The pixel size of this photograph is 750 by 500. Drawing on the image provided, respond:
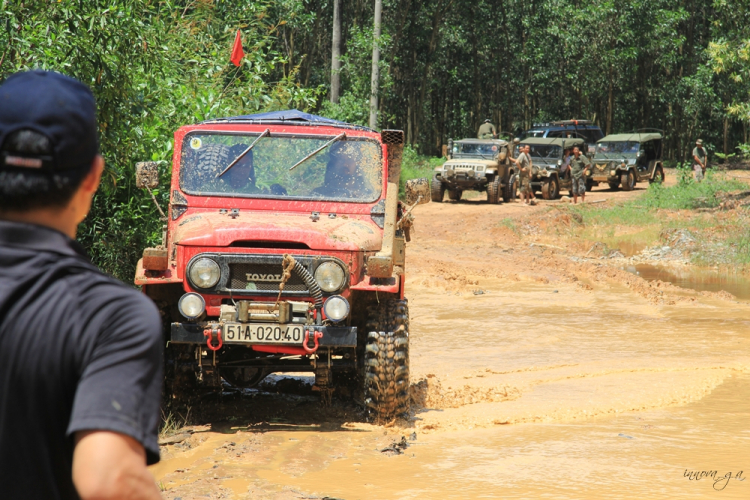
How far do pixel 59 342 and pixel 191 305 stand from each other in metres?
4.27

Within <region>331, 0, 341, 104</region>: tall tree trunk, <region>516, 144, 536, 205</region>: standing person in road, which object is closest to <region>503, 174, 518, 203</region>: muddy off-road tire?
<region>516, 144, 536, 205</region>: standing person in road

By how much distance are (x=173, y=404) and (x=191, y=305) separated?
99 cm

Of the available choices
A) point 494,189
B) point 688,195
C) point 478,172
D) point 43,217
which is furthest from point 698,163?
point 43,217

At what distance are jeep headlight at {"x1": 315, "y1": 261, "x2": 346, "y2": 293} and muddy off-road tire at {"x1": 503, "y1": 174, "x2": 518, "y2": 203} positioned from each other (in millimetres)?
17428

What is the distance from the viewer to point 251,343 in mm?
5426

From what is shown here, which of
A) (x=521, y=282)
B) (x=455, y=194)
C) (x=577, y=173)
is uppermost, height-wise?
(x=577, y=173)

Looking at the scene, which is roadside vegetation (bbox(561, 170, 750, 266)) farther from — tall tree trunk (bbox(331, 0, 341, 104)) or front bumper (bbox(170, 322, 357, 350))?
front bumper (bbox(170, 322, 357, 350))

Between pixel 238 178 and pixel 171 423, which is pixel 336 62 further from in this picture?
pixel 171 423

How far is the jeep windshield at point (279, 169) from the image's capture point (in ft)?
21.0

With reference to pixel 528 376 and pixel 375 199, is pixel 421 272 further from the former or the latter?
pixel 375 199

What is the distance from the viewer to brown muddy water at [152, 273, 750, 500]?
15.8ft

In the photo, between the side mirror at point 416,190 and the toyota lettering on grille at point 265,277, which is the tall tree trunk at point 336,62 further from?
the toyota lettering on grille at point 265,277

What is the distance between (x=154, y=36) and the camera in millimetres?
7883

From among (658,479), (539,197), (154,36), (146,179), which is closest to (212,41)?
(154,36)
